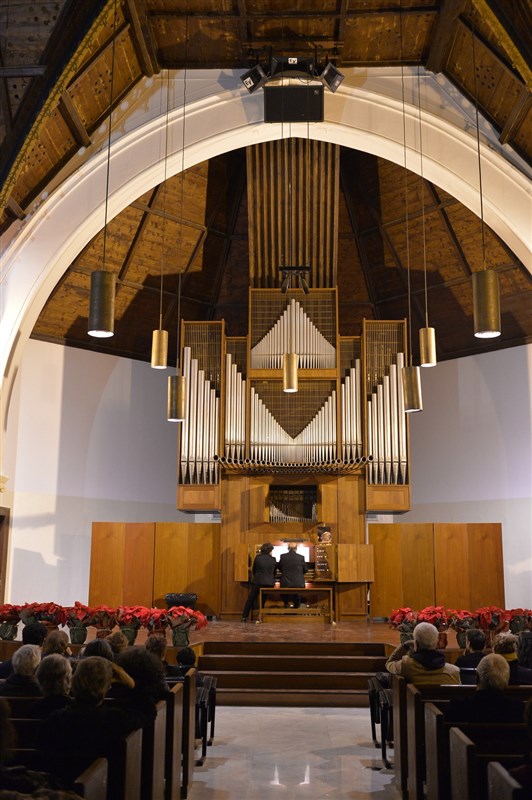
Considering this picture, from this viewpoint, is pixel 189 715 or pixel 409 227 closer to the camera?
pixel 189 715

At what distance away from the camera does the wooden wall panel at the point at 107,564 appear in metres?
12.5

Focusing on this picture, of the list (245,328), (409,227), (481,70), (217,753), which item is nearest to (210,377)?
(245,328)

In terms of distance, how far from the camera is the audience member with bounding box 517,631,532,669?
555cm

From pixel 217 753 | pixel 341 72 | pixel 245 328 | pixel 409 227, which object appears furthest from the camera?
pixel 245 328

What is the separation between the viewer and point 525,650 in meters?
5.59

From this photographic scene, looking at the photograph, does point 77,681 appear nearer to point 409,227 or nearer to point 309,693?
point 309,693

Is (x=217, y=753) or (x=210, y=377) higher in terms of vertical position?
(x=210, y=377)

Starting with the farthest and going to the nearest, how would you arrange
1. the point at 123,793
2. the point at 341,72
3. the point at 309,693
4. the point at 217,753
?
the point at 341,72, the point at 309,693, the point at 217,753, the point at 123,793

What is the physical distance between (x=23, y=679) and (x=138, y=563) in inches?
322

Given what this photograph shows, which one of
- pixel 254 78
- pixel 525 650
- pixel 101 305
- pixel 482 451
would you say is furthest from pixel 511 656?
pixel 482 451

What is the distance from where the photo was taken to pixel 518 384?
44.9 ft

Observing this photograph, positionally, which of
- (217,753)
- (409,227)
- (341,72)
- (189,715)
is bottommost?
(217,753)

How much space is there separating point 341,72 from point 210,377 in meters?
4.84

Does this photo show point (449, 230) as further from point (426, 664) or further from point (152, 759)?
point (152, 759)
